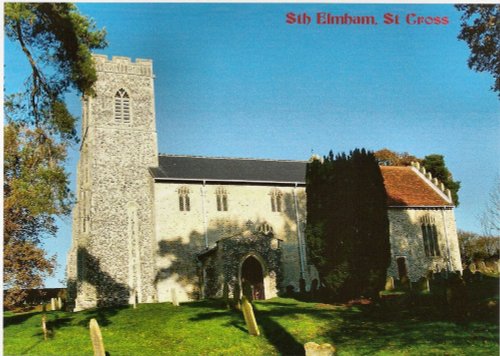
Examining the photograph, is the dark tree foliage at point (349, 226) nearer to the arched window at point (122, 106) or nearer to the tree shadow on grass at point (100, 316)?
the tree shadow on grass at point (100, 316)

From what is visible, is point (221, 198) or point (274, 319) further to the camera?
point (221, 198)

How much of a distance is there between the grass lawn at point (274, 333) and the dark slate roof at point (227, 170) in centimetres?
1262

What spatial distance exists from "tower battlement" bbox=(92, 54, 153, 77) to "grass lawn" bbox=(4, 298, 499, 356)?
722 inches

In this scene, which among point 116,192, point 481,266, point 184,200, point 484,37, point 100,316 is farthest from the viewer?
point 481,266

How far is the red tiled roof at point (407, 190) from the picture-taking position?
34.5 m

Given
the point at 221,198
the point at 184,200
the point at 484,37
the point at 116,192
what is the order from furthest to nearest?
the point at 221,198 → the point at 184,200 → the point at 116,192 → the point at 484,37

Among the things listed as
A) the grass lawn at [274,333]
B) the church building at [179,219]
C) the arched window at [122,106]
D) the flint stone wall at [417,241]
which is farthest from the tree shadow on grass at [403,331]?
the arched window at [122,106]

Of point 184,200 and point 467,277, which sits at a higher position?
point 184,200

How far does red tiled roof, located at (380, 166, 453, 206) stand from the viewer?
113 ft

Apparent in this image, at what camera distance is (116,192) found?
3058 centimetres

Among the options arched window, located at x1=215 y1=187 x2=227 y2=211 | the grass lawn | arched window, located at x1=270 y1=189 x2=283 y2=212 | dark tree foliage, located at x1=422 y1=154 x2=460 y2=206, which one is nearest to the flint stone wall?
arched window, located at x1=270 y1=189 x2=283 y2=212

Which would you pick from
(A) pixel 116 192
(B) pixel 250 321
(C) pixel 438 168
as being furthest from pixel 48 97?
(C) pixel 438 168

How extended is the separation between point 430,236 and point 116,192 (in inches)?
826

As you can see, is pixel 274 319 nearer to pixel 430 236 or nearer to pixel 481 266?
pixel 481 266
